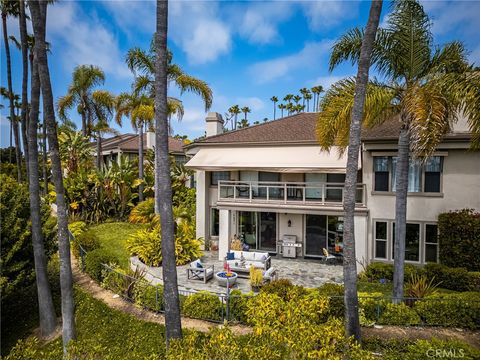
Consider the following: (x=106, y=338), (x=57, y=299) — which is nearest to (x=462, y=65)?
(x=106, y=338)

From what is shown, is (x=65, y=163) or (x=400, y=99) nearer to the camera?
(x=400, y=99)

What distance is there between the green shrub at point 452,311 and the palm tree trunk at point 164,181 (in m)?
9.37

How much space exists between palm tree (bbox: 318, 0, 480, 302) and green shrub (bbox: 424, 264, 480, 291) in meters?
3.14

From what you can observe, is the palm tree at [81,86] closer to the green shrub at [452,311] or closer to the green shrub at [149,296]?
the green shrub at [149,296]

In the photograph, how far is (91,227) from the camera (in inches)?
1025

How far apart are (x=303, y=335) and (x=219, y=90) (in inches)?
701

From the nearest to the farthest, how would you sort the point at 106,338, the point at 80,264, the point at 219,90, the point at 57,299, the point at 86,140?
the point at 106,338 < the point at 57,299 < the point at 80,264 < the point at 219,90 < the point at 86,140

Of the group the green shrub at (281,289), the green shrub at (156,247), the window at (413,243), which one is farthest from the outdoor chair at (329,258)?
the green shrub at (156,247)

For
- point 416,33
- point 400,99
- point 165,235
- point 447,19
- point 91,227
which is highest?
point 447,19

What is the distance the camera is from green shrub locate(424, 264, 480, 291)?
43.0ft

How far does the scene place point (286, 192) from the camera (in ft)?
61.6

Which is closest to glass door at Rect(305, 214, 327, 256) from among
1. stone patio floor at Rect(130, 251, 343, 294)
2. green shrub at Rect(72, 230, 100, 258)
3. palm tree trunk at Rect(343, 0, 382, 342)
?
stone patio floor at Rect(130, 251, 343, 294)

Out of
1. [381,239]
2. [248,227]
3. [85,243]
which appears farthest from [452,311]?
[85,243]

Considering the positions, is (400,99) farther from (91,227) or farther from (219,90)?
(91,227)
